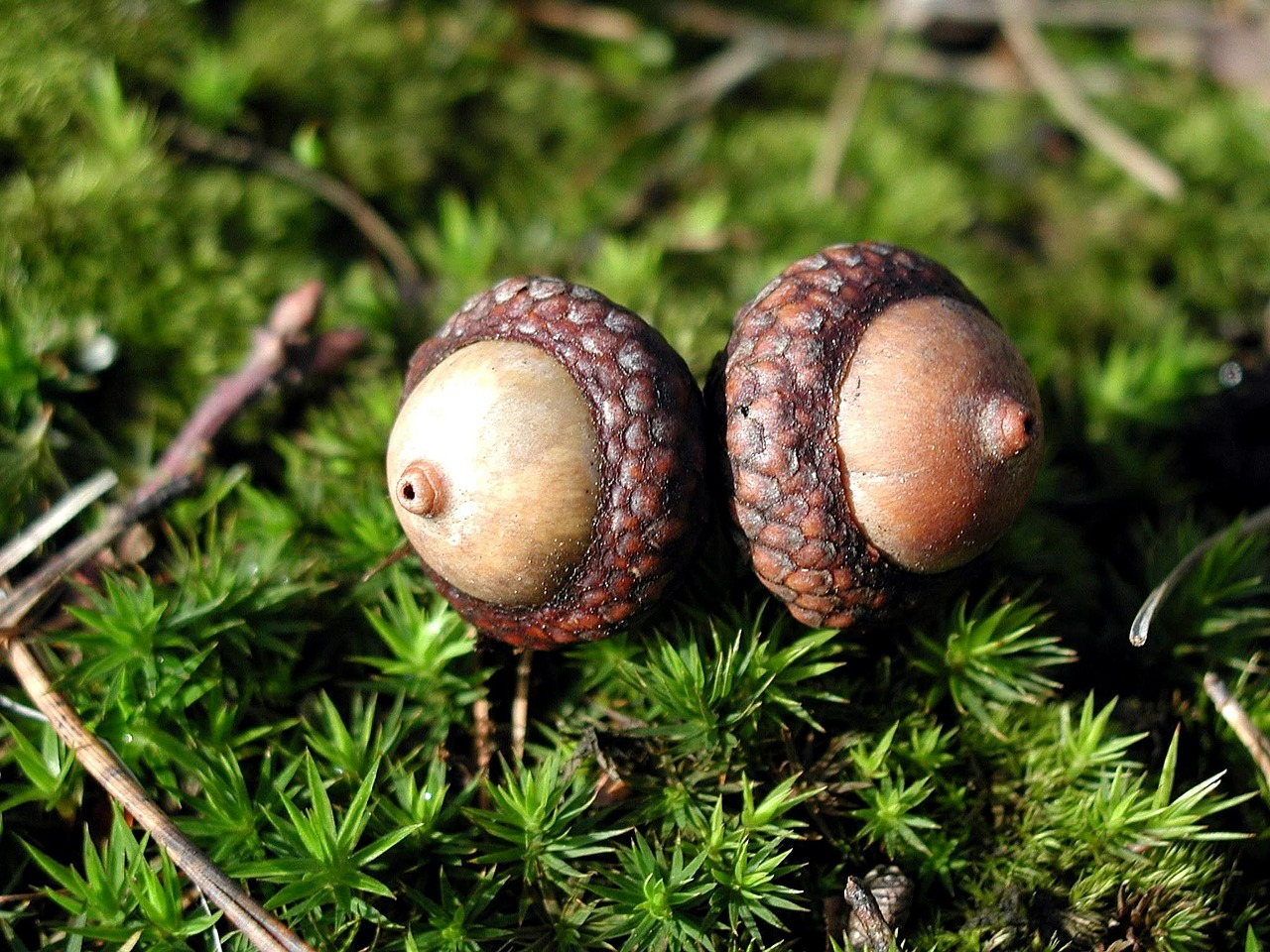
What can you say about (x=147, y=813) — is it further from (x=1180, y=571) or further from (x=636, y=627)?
(x=1180, y=571)

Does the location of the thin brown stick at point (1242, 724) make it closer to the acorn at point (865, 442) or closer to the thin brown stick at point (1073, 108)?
the acorn at point (865, 442)

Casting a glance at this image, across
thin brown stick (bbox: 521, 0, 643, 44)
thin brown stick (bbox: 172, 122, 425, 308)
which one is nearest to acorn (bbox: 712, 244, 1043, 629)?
thin brown stick (bbox: 172, 122, 425, 308)

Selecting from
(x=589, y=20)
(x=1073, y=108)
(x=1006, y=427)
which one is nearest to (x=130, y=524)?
(x=1006, y=427)

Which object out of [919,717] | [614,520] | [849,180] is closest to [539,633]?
[614,520]

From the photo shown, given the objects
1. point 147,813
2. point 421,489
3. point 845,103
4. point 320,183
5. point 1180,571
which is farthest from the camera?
point 845,103

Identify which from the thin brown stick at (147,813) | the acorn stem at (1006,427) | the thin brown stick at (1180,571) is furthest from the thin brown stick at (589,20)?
the thin brown stick at (147,813)

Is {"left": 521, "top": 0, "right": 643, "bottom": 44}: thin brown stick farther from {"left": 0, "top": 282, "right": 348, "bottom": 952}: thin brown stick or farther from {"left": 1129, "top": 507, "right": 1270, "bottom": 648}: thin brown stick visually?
{"left": 1129, "top": 507, "right": 1270, "bottom": 648}: thin brown stick
